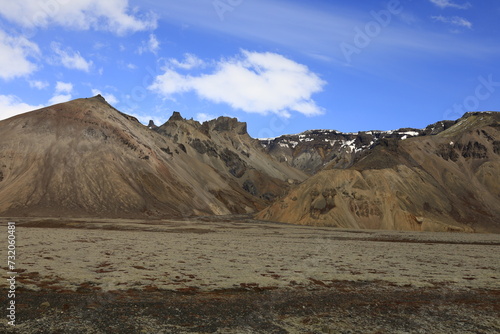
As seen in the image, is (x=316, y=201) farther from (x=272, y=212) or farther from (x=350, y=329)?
(x=350, y=329)

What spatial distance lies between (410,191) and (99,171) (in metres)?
66.4

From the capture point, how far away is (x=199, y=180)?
401 ft

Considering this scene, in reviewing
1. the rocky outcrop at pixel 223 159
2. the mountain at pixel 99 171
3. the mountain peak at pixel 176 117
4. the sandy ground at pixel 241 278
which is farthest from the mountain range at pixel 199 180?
the sandy ground at pixel 241 278

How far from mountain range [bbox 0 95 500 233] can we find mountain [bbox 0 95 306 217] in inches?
8.8

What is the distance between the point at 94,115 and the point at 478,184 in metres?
97.3

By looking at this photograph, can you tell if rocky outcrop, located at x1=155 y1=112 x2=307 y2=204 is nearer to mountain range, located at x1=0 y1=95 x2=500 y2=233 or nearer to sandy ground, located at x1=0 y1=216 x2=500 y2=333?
mountain range, located at x1=0 y1=95 x2=500 y2=233

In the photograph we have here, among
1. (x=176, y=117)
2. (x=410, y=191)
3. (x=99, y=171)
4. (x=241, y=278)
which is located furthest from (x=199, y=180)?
(x=241, y=278)

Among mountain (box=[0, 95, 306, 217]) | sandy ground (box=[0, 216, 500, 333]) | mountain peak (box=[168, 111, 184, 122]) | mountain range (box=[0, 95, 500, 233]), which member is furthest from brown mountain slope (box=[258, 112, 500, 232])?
mountain peak (box=[168, 111, 184, 122])

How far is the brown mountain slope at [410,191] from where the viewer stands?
7788 centimetres

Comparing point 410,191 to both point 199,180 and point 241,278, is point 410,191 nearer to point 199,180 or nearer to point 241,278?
point 199,180

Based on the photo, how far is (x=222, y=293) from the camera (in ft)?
53.5

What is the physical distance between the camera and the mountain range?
3167 inches

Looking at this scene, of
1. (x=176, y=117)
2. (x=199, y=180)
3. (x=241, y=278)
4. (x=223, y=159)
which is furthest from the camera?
(x=176, y=117)

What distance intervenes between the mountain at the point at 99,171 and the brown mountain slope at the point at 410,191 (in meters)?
25.0
